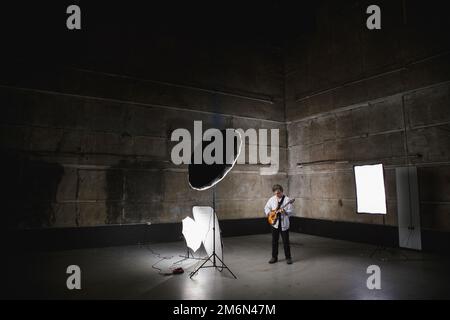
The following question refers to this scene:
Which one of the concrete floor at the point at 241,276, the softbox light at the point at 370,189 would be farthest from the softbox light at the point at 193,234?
the softbox light at the point at 370,189

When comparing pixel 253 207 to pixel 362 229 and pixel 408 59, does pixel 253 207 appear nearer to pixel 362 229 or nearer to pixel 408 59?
pixel 362 229

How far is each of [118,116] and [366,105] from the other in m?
6.78

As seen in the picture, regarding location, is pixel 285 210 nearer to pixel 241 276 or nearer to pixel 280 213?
pixel 280 213

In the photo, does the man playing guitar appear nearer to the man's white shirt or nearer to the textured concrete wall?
the man's white shirt

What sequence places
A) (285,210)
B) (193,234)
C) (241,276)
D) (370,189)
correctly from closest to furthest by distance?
(241,276) → (285,210) → (193,234) → (370,189)

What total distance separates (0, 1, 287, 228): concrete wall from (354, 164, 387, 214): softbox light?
3.82m

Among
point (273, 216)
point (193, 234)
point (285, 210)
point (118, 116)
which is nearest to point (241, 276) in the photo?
point (273, 216)

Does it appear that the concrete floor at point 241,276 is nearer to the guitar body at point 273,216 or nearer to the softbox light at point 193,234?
the softbox light at point 193,234

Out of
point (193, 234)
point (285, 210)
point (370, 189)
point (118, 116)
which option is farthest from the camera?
point (118, 116)

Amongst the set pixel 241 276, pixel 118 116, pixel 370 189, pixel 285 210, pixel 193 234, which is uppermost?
pixel 118 116

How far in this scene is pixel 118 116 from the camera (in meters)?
8.15

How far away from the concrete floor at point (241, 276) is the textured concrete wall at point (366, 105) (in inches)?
78.1

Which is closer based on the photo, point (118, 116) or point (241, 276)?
point (241, 276)

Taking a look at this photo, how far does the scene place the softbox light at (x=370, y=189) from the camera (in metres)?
6.27
